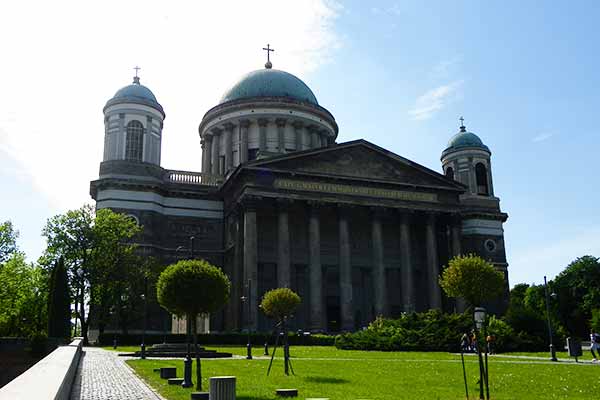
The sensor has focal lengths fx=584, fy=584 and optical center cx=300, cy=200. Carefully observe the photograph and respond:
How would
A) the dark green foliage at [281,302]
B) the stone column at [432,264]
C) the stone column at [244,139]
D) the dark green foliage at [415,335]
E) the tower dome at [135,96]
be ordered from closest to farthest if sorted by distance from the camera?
1. the dark green foliage at [281,302]
2. the dark green foliage at [415,335]
3. the stone column at [432,264]
4. the tower dome at [135,96]
5. the stone column at [244,139]

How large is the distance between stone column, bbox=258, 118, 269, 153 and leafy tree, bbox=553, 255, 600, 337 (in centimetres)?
4334

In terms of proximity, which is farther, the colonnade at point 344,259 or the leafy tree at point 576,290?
the leafy tree at point 576,290

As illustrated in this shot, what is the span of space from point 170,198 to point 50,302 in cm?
1744

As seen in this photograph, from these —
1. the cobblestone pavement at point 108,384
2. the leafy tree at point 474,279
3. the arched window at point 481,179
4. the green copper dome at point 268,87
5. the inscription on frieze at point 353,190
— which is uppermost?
the green copper dome at point 268,87

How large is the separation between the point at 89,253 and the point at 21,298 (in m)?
21.2

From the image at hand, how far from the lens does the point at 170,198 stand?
5406 cm

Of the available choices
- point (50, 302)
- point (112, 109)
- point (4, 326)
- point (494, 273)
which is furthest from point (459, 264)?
point (4, 326)

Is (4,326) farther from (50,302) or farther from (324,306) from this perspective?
(324,306)

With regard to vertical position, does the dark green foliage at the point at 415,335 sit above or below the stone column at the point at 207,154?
below

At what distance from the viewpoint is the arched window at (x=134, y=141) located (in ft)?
178

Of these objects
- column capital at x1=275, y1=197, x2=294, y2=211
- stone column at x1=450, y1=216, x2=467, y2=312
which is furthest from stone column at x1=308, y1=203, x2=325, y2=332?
stone column at x1=450, y1=216, x2=467, y2=312

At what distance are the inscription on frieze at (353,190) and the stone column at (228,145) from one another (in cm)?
1428

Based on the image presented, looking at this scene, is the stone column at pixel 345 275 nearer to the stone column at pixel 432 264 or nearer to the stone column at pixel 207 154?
A: the stone column at pixel 432 264

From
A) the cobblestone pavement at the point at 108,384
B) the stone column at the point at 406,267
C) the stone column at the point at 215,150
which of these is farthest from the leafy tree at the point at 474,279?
the stone column at the point at 215,150
